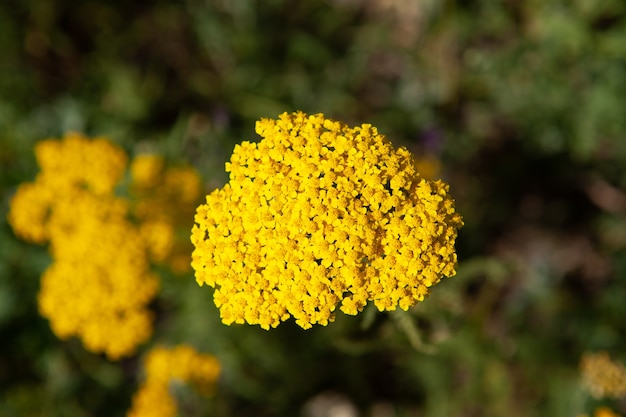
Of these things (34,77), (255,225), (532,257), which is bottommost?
(255,225)

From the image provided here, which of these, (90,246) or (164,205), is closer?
(90,246)

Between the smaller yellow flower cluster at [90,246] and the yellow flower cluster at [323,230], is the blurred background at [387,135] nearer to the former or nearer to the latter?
the smaller yellow flower cluster at [90,246]

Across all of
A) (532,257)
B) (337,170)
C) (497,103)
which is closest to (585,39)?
(497,103)

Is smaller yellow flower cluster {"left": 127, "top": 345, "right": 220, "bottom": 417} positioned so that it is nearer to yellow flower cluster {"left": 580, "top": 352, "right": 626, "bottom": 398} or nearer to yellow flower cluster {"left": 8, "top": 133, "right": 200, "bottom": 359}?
yellow flower cluster {"left": 8, "top": 133, "right": 200, "bottom": 359}

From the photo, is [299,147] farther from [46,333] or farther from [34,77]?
[34,77]

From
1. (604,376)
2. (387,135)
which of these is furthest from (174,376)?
(604,376)

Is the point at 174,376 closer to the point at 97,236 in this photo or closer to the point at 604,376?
the point at 97,236
